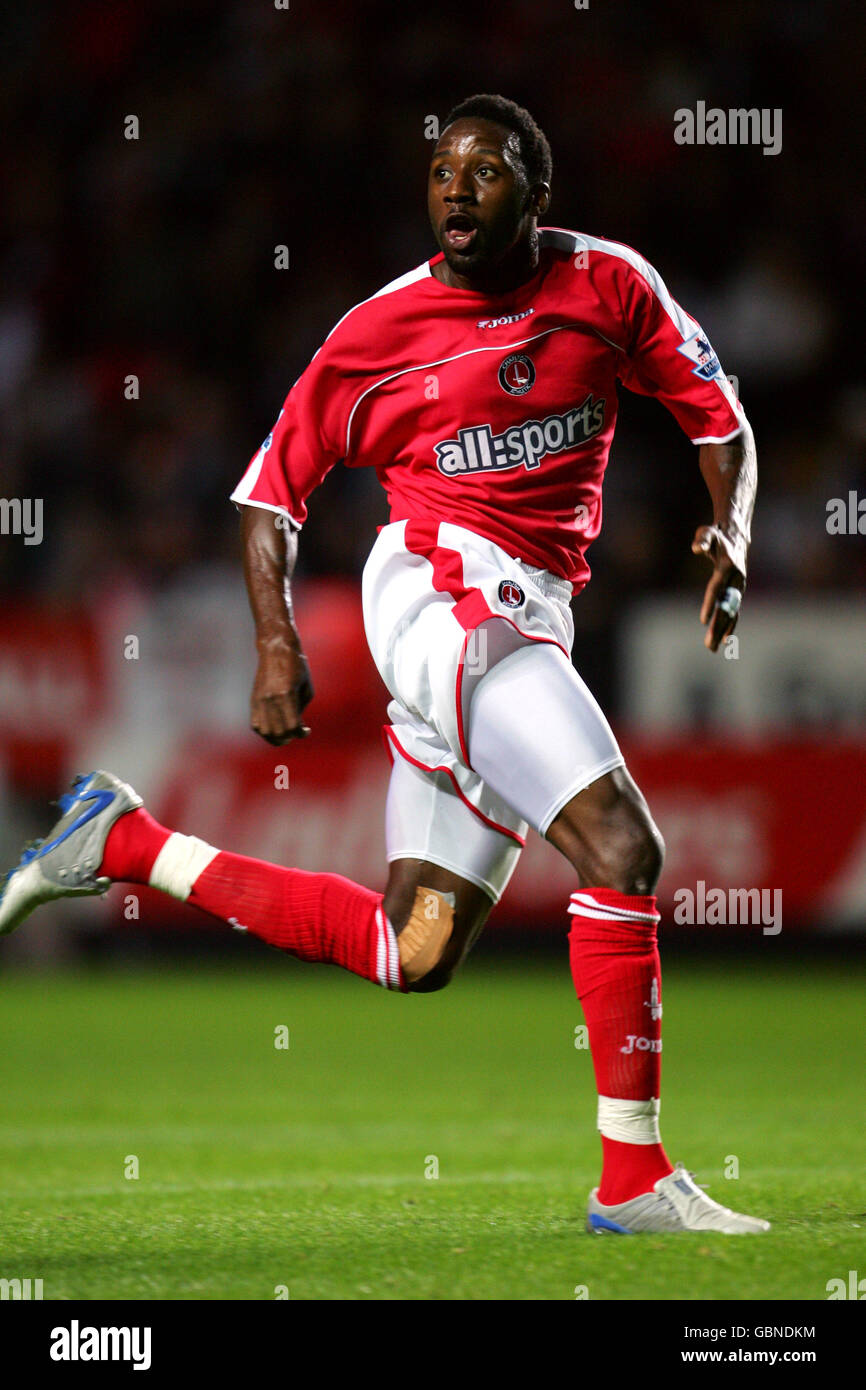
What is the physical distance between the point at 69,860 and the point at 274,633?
0.73 m

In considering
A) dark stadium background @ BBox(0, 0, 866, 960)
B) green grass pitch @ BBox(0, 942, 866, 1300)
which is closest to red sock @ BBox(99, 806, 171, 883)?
green grass pitch @ BBox(0, 942, 866, 1300)

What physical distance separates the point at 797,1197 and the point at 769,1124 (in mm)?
1604

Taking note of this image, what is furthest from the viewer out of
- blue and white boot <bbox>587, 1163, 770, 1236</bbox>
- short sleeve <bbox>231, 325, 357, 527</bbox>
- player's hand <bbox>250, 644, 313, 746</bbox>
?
short sleeve <bbox>231, 325, 357, 527</bbox>

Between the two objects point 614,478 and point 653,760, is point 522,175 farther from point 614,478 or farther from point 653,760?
point 614,478

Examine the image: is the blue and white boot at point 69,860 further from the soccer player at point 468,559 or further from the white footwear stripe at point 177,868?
the white footwear stripe at point 177,868

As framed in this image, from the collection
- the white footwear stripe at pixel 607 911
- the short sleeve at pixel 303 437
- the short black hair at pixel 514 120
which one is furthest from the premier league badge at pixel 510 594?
the short black hair at pixel 514 120

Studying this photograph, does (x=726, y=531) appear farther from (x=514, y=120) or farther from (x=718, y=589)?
(x=514, y=120)

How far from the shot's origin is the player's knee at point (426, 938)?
14.1 feet

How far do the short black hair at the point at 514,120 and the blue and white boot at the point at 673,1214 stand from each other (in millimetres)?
2151

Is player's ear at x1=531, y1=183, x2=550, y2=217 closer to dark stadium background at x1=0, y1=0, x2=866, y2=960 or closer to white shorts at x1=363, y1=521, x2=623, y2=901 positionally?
white shorts at x1=363, y1=521, x2=623, y2=901

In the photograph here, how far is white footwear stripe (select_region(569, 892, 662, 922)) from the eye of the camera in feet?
12.5

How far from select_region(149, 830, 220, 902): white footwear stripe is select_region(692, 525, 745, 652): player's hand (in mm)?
1280

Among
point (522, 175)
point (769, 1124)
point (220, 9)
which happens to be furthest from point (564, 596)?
point (220, 9)

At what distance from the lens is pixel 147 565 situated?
37.4 feet
